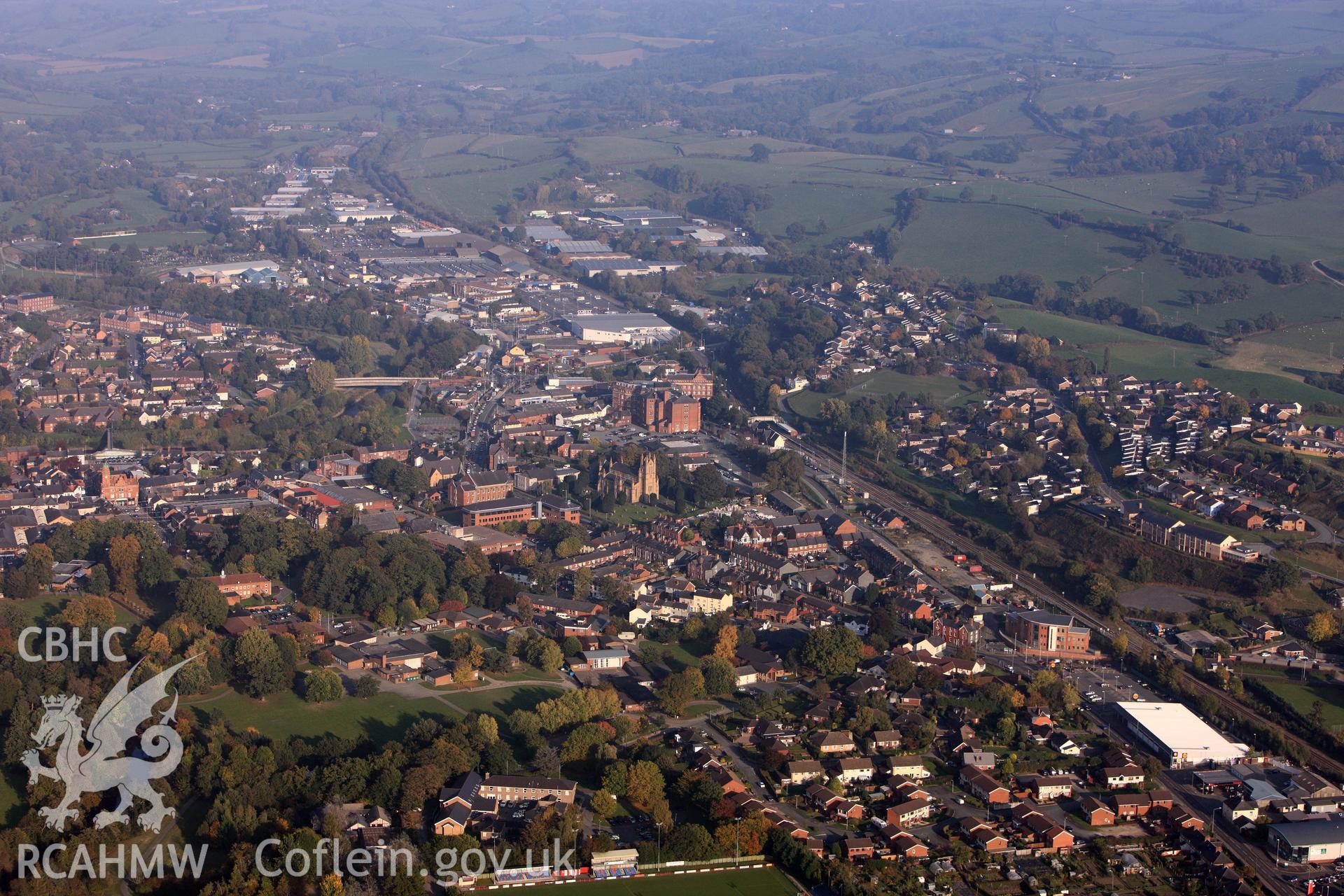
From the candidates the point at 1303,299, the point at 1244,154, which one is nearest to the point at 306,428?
the point at 1303,299

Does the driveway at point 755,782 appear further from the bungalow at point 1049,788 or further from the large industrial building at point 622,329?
the large industrial building at point 622,329

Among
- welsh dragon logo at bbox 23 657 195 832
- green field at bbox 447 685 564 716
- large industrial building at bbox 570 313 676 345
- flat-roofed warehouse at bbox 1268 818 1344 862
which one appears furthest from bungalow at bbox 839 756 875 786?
large industrial building at bbox 570 313 676 345

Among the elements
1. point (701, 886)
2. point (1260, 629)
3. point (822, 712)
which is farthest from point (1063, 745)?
point (701, 886)

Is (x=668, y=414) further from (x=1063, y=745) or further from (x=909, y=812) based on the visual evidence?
(x=909, y=812)

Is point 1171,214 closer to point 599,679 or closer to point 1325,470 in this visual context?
point 1325,470

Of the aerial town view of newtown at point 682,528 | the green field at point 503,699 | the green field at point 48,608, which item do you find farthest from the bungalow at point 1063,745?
the green field at point 48,608
